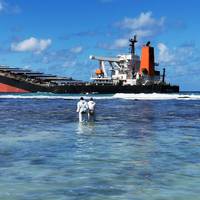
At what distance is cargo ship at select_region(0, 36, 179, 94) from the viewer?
367 feet

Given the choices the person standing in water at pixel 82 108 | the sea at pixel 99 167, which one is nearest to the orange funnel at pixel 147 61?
the person standing in water at pixel 82 108

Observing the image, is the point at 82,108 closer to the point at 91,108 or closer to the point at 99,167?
the point at 91,108

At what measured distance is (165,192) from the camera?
956cm

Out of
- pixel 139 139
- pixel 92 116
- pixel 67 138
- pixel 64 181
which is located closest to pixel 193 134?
pixel 139 139

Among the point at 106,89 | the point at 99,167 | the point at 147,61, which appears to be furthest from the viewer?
the point at 147,61

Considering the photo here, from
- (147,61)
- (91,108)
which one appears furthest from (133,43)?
(91,108)

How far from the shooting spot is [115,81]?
115 m

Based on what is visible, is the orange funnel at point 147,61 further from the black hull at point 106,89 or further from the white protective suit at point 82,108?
the white protective suit at point 82,108

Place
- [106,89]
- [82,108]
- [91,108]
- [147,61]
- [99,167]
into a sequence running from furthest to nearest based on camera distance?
[147,61]
[106,89]
[91,108]
[82,108]
[99,167]

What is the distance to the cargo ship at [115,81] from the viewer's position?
112m

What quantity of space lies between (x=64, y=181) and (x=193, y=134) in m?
11.1

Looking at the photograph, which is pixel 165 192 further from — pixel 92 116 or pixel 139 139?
pixel 92 116

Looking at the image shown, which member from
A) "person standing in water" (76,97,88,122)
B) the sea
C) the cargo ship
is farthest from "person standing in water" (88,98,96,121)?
the cargo ship

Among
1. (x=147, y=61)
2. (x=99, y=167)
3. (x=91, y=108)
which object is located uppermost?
(x=147, y=61)
